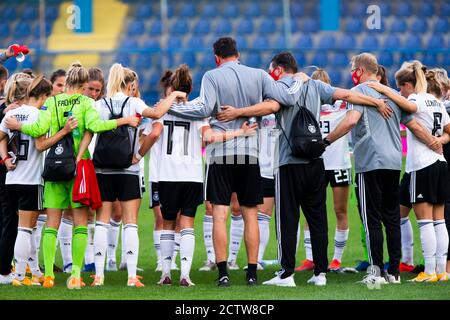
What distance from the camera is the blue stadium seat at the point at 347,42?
24844mm

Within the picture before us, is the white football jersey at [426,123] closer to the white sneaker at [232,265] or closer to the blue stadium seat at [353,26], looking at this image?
the white sneaker at [232,265]

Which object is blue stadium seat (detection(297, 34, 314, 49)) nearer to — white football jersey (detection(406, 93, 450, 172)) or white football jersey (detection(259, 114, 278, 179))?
white football jersey (detection(259, 114, 278, 179))

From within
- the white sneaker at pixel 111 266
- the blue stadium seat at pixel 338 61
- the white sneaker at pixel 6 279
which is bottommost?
Result: the white sneaker at pixel 111 266

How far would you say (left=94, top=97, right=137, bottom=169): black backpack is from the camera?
28.6 feet

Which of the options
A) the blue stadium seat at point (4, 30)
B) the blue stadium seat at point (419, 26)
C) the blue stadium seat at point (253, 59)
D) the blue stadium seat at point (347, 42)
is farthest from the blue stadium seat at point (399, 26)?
the blue stadium seat at point (4, 30)

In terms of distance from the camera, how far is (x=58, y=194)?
8.75 m

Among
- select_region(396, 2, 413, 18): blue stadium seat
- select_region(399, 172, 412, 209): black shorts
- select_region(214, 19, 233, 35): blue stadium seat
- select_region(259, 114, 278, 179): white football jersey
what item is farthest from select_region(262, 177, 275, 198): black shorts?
select_region(396, 2, 413, 18): blue stadium seat

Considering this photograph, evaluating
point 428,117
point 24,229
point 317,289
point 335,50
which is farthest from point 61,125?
point 335,50

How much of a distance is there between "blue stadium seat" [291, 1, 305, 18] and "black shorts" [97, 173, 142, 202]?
17525mm

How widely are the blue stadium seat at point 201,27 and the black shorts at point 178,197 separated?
55.5 ft

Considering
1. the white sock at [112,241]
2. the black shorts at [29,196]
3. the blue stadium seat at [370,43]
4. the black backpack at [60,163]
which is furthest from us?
the blue stadium seat at [370,43]

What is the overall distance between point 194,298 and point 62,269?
3.13 metres

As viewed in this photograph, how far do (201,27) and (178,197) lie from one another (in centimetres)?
1716
